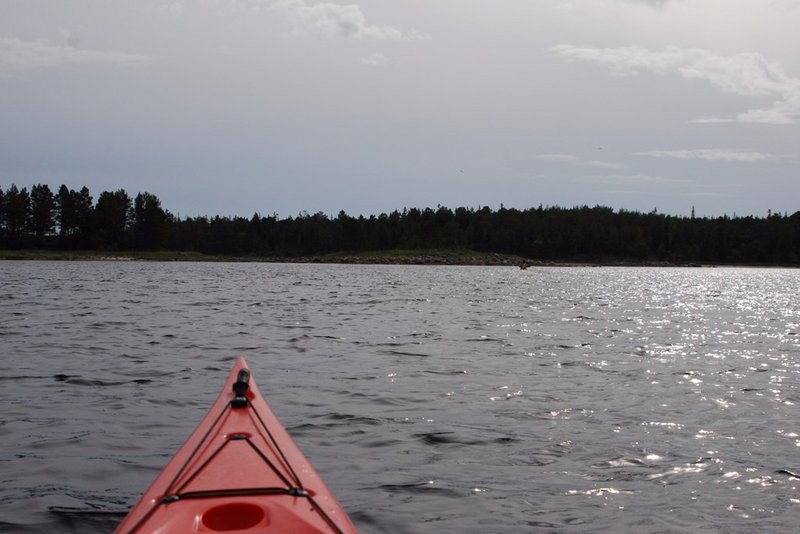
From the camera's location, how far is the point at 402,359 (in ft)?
60.8

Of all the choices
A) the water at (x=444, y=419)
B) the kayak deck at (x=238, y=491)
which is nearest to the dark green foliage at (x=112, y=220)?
the water at (x=444, y=419)

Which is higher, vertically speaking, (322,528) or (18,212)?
(18,212)

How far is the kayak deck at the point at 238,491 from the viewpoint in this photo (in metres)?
5.54

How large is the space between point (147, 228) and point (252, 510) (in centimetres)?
15105

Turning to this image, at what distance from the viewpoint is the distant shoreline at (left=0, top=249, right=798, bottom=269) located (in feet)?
432

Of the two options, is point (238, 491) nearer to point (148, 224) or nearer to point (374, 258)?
point (148, 224)

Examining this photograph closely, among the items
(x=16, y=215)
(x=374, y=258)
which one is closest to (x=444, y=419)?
(x=16, y=215)

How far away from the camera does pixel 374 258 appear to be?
166m

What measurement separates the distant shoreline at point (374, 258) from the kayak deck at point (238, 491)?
12631 centimetres

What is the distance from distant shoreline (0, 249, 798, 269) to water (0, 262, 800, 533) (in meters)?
113

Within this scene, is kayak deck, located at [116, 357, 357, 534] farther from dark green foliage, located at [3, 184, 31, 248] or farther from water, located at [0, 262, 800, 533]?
dark green foliage, located at [3, 184, 31, 248]

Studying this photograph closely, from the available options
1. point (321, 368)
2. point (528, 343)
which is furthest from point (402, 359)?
point (528, 343)

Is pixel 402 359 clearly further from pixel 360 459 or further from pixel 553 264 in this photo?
pixel 553 264

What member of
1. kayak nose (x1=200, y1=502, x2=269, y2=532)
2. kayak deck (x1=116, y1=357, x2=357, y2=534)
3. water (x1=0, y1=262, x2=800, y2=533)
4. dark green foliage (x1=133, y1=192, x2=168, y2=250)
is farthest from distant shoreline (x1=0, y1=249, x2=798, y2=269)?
kayak nose (x1=200, y1=502, x2=269, y2=532)
